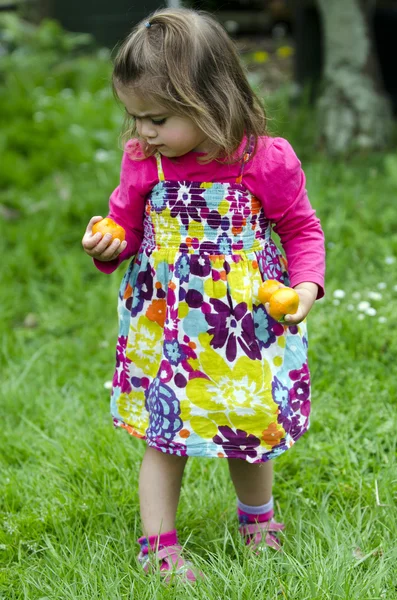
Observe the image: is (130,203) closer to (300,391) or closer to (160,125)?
(160,125)

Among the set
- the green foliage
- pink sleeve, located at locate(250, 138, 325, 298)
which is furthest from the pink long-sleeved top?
the green foliage

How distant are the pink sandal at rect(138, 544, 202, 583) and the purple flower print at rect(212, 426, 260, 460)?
303 mm

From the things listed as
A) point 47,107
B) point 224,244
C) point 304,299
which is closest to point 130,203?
point 224,244

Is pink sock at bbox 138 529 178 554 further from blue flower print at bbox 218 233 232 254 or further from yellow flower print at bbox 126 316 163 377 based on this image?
blue flower print at bbox 218 233 232 254

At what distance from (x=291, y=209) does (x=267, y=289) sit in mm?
246

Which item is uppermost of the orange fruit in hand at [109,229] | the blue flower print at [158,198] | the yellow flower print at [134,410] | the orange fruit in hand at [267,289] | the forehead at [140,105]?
the forehead at [140,105]

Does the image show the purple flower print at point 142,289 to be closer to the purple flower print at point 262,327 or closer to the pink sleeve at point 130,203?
the pink sleeve at point 130,203

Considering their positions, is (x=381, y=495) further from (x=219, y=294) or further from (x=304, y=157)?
(x=304, y=157)

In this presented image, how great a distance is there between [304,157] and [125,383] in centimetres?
326

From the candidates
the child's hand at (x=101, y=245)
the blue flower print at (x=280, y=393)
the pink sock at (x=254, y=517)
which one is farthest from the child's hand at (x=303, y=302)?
the pink sock at (x=254, y=517)

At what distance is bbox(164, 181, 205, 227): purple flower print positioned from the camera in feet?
6.35

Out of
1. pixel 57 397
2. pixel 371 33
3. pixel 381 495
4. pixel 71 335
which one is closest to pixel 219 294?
pixel 381 495

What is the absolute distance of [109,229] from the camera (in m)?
1.95

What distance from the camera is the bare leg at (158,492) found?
82.4 inches
